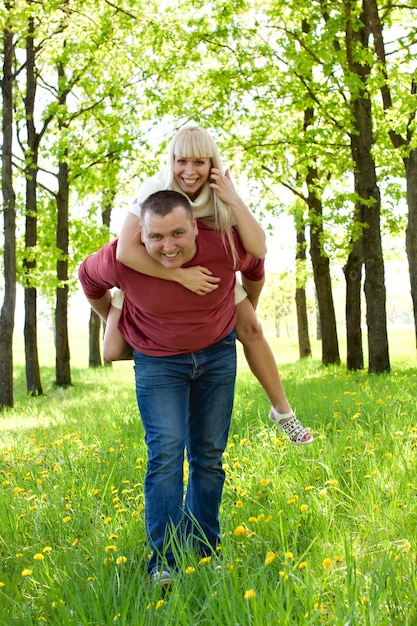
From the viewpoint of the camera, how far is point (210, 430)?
3.51m

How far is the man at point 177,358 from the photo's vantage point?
321cm

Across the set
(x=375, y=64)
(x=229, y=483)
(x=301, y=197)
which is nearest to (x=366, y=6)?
(x=375, y=64)

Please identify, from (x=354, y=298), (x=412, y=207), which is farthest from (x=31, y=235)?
(x=412, y=207)

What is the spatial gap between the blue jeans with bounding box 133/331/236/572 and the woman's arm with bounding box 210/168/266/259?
0.52m

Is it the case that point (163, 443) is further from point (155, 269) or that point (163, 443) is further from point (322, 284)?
point (322, 284)

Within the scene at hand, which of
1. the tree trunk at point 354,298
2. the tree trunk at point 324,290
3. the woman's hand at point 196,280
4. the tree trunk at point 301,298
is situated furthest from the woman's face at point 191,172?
the tree trunk at point 301,298

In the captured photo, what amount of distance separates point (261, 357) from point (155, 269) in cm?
94

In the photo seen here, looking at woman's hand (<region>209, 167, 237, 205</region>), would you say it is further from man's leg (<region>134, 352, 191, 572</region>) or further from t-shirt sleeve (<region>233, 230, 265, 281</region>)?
man's leg (<region>134, 352, 191, 572</region>)

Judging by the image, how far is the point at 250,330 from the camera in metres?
3.83

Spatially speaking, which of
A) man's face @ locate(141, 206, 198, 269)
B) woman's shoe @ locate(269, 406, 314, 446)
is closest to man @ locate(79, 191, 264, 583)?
man's face @ locate(141, 206, 198, 269)

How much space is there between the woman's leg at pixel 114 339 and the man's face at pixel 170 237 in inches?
21.1

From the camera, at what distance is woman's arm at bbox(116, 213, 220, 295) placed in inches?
127

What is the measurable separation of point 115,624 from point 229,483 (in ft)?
6.92

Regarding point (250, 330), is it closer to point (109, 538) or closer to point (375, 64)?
point (109, 538)
